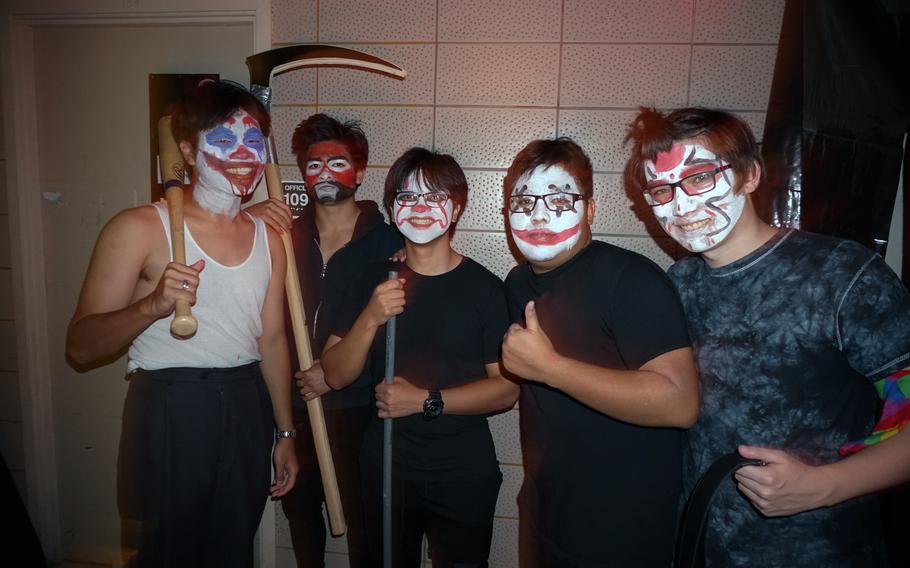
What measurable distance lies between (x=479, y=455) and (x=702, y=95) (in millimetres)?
1984

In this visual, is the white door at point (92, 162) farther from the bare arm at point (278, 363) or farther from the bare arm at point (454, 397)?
the bare arm at point (454, 397)

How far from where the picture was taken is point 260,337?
6.18 feet

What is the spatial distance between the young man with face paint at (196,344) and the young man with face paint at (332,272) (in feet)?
1.15

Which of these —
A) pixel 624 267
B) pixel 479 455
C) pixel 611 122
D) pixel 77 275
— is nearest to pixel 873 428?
pixel 624 267

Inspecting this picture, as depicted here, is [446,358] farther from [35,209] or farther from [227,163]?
[35,209]

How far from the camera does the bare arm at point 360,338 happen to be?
Result: 168 cm

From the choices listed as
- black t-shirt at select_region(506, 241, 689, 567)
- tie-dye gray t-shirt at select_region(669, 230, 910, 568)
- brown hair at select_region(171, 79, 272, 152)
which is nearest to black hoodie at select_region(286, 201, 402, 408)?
brown hair at select_region(171, 79, 272, 152)

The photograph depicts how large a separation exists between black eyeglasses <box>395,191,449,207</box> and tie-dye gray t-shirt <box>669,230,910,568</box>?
1008 mm

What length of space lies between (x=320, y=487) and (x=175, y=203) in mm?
1455

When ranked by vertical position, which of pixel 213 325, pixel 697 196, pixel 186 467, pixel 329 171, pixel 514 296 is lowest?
pixel 186 467

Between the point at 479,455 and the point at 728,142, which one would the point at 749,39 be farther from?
the point at 479,455

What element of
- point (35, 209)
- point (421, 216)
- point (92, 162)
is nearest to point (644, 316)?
point (421, 216)

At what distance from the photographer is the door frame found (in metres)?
2.60

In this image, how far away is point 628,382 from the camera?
1283mm
